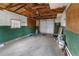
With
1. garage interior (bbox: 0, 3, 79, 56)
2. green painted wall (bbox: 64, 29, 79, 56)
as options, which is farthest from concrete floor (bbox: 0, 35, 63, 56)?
green painted wall (bbox: 64, 29, 79, 56)

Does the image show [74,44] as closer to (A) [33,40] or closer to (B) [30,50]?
(B) [30,50]

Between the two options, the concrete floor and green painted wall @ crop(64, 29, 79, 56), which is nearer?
green painted wall @ crop(64, 29, 79, 56)

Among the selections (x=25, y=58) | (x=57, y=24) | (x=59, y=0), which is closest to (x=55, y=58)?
(x=25, y=58)

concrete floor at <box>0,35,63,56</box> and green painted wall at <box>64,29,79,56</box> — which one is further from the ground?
green painted wall at <box>64,29,79,56</box>

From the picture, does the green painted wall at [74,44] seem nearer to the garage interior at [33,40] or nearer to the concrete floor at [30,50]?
the garage interior at [33,40]

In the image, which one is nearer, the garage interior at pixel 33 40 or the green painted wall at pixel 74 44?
the green painted wall at pixel 74 44

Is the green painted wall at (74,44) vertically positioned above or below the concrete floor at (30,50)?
above

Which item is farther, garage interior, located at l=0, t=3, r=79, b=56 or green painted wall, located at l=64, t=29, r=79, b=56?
garage interior, located at l=0, t=3, r=79, b=56

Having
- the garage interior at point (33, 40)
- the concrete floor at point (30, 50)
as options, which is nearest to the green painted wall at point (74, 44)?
the garage interior at point (33, 40)

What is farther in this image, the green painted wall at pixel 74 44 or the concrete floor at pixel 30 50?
the concrete floor at pixel 30 50

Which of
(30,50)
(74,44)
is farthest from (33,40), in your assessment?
(74,44)

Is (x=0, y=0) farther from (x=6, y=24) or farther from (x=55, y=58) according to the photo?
(x=6, y=24)

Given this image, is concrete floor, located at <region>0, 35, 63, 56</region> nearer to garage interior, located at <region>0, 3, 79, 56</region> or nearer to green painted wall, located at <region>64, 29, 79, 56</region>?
garage interior, located at <region>0, 3, 79, 56</region>

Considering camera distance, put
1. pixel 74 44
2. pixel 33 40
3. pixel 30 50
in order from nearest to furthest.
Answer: pixel 74 44 → pixel 30 50 → pixel 33 40
